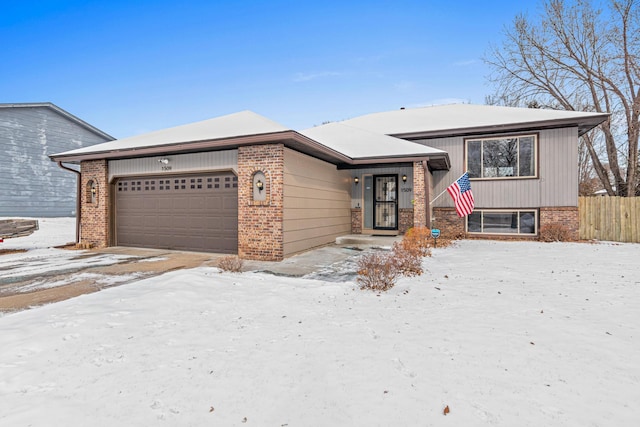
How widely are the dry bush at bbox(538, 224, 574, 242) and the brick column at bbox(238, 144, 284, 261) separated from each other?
33.3ft

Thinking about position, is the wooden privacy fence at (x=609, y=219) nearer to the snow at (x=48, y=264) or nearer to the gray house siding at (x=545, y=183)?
the gray house siding at (x=545, y=183)

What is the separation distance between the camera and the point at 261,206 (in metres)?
8.06

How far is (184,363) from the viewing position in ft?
9.51

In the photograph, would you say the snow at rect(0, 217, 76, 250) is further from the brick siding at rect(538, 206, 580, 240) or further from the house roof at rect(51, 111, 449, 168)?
the brick siding at rect(538, 206, 580, 240)

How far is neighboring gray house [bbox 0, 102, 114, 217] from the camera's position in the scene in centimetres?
1677

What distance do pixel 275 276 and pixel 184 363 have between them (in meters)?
3.38

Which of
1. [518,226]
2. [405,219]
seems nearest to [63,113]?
[405,219]

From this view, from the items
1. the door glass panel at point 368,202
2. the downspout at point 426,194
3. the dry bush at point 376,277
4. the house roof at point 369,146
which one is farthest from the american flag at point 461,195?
the dry bush at point 376,277

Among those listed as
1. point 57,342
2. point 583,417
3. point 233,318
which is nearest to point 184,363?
point 233,318

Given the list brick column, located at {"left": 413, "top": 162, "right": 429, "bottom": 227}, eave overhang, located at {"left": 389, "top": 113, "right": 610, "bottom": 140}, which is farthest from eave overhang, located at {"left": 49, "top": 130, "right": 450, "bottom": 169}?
eave overhang, located at {"left": 389, "top": 113, "right": 610, "bottom": 140}

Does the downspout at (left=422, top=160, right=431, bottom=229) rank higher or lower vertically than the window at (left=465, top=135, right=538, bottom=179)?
lower

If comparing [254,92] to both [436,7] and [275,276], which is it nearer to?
[436,7]

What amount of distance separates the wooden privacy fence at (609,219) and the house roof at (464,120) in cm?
296

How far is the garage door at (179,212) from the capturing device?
29.3 ft
